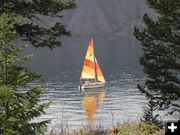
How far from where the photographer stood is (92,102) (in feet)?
361

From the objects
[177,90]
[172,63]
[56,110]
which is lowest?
[56,110]

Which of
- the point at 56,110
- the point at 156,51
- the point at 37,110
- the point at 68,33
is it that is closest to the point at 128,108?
the point at 56,110

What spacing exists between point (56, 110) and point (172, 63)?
7248 centimetres

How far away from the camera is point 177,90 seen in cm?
2292

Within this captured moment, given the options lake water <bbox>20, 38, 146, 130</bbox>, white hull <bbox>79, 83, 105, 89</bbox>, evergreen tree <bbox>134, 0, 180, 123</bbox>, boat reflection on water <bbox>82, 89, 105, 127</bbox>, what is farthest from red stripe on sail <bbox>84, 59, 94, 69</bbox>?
evergreen tree <bbox>134, 0, 180, 123</bbox>

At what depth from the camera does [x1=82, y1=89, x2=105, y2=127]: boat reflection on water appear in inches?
3489

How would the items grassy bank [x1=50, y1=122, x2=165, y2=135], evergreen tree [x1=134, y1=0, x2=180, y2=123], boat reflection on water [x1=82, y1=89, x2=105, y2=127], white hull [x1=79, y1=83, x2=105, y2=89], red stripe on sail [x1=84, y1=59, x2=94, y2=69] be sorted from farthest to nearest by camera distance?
red stripe on sail [x1=84, y1=59, x2=94, y2=69]
white hull [x1=79, y1=83, x2=105, y2=89]
boat reflection on water [x1=82, y1=89, x2=105, y2=127]
evergreen tree [x1=134, y1=0, x2=180, y2=123]
grassy bank [x1=50, y1=122, x2=165, y2=135]

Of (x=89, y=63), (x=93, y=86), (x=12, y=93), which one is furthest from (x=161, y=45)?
(x=89, y=63)

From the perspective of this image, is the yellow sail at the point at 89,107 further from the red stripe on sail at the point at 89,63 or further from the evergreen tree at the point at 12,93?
the evergreen tree at the point at 12,93

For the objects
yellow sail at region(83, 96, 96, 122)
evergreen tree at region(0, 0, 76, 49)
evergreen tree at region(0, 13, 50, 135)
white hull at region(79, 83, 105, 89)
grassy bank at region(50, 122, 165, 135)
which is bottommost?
yellow sail at region(83, 96, 96, 122)

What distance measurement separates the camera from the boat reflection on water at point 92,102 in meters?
88.6

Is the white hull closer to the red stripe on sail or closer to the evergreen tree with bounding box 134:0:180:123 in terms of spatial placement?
the red stripe on sail

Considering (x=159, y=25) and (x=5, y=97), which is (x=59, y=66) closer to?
(x=159, y=25)

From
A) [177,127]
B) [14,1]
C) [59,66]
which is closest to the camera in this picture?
[177,127]
